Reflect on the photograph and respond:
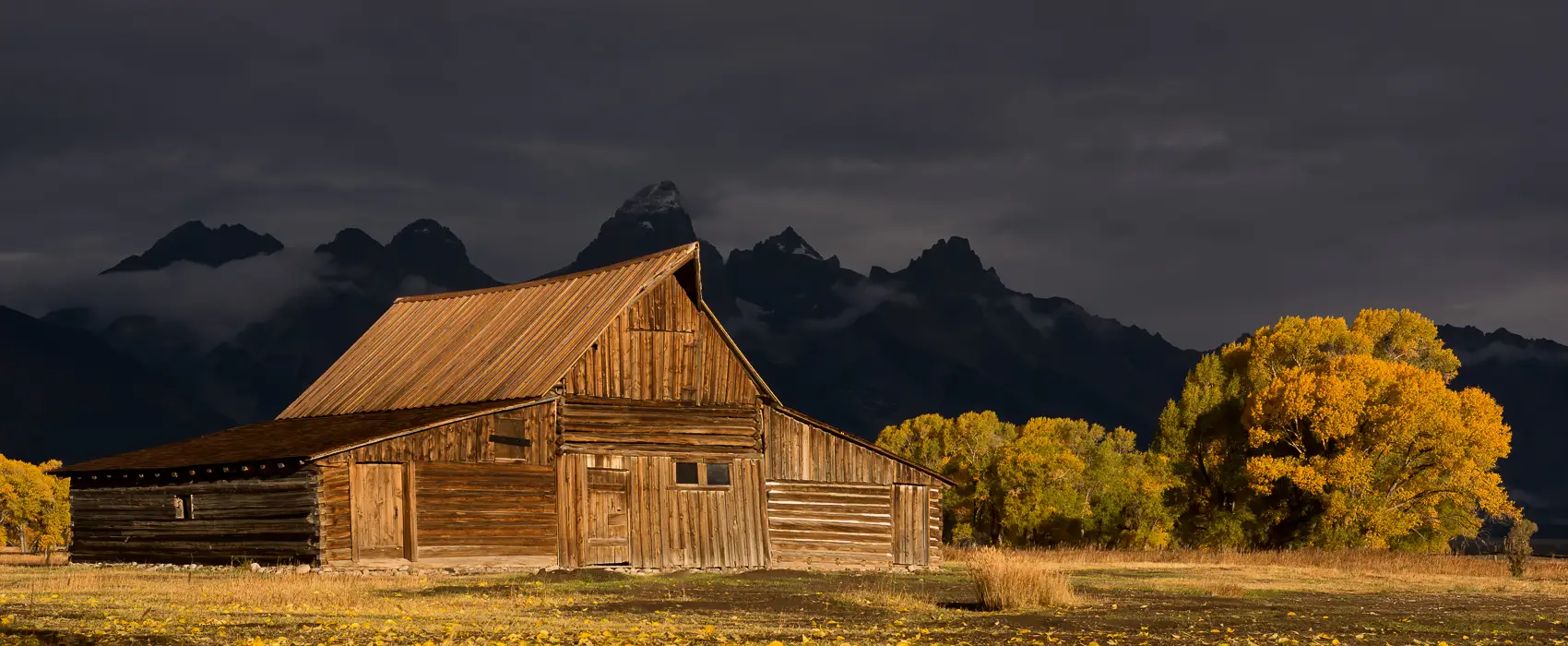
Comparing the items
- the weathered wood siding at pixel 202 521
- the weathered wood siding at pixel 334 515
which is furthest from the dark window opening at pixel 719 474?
the weathered wood siding at pixel 202 521

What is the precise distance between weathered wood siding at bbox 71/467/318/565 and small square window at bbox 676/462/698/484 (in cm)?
893

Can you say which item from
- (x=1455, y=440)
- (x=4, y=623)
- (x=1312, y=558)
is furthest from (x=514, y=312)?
(x=1455, y=440)

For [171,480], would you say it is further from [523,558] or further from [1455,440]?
[1455,440]

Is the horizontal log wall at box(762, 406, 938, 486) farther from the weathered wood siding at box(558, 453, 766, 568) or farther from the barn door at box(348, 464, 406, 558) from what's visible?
the barn door at box(348, 464, 406, 558)

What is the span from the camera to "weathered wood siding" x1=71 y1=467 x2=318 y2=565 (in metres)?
33.2

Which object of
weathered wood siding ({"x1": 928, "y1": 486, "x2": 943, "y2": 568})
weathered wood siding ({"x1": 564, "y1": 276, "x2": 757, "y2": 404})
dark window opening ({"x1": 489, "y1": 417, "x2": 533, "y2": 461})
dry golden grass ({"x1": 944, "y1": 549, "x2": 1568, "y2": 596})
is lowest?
dry golden grass ({"x1": 944, "y1": 549, "x2": 1568, "y2": 596})

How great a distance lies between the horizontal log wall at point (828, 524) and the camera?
39375 millimetres

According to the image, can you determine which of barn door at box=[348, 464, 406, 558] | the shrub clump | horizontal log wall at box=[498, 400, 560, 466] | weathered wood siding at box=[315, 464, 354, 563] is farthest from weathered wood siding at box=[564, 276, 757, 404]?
the shrub clump

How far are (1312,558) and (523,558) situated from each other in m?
22.6

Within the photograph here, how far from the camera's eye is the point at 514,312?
42.8 metres

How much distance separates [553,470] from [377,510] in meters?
4.33

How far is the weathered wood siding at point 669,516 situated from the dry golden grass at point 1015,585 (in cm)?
1452

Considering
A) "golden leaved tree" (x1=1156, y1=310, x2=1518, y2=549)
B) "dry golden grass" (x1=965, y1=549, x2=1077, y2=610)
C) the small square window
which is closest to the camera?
"dry golden grass" (x1=965, y1=549, x2=1077, y2=610)

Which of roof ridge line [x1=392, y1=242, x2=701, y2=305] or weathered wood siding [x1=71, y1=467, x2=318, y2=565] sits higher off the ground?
roof ridge line [x1=392, y1=242, x2=701, y2=305]
